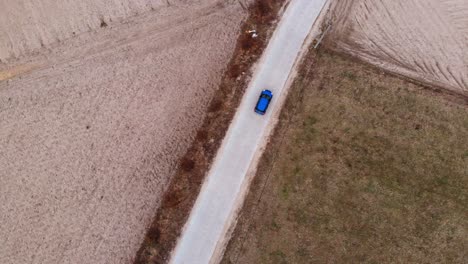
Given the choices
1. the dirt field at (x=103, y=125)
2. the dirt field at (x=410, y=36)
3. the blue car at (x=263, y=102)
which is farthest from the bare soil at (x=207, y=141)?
the dirt field at (x=410, y=36)

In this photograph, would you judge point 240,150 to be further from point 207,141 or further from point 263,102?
point 263,102

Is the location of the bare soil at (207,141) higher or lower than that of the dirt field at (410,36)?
lower

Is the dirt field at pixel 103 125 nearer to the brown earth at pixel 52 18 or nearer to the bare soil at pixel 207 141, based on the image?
the brown earth at pixel 52 18

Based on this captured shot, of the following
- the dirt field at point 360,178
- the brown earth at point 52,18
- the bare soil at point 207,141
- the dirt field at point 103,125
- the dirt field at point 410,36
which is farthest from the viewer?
the brown earth at point 52,18

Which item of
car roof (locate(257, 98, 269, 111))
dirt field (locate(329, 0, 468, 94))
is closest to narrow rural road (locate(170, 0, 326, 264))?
car roof (locate(257, 98, 269, 111))

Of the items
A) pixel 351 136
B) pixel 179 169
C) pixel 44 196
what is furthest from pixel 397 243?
pixel 44 196

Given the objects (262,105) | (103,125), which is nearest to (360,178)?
(262,105)
